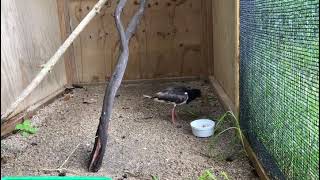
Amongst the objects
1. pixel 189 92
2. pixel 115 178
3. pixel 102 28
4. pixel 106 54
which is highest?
pixel 102 28

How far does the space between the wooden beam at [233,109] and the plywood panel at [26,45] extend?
1.47 m

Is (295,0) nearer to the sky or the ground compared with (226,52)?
nearer to the sky

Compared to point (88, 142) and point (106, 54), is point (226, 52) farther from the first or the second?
point (106, 54)

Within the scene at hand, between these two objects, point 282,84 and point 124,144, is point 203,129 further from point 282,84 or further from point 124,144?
point 282,84

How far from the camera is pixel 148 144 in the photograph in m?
2.33

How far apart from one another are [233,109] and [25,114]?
155 centimetres

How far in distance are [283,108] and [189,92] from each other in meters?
1.46

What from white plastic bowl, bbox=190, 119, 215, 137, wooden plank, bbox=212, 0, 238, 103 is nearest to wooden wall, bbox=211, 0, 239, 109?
wooden plank, bbox=212, 0, 238, 103

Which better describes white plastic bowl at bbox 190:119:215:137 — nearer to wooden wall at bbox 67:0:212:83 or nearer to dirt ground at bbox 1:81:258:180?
dirt ground at bbox 1:81:258:180

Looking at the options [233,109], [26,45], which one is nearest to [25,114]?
[26,45]

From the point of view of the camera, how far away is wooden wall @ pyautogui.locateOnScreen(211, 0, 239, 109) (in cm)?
236

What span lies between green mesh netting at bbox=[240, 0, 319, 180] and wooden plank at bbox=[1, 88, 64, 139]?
159 centimetres

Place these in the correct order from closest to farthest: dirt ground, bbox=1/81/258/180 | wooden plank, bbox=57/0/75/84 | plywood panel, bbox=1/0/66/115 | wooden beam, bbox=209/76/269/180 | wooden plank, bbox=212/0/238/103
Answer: wooden beam, bbox=209/76/269/180, dirt ground, bbox=1/81/258/180, wooden plank, bbox=212/0/238/103, plywood panel, bbox=1/0/66/115, wooden plank, bbox=57/0/75/84

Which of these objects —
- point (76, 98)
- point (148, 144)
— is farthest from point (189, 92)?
point (76, 98)
